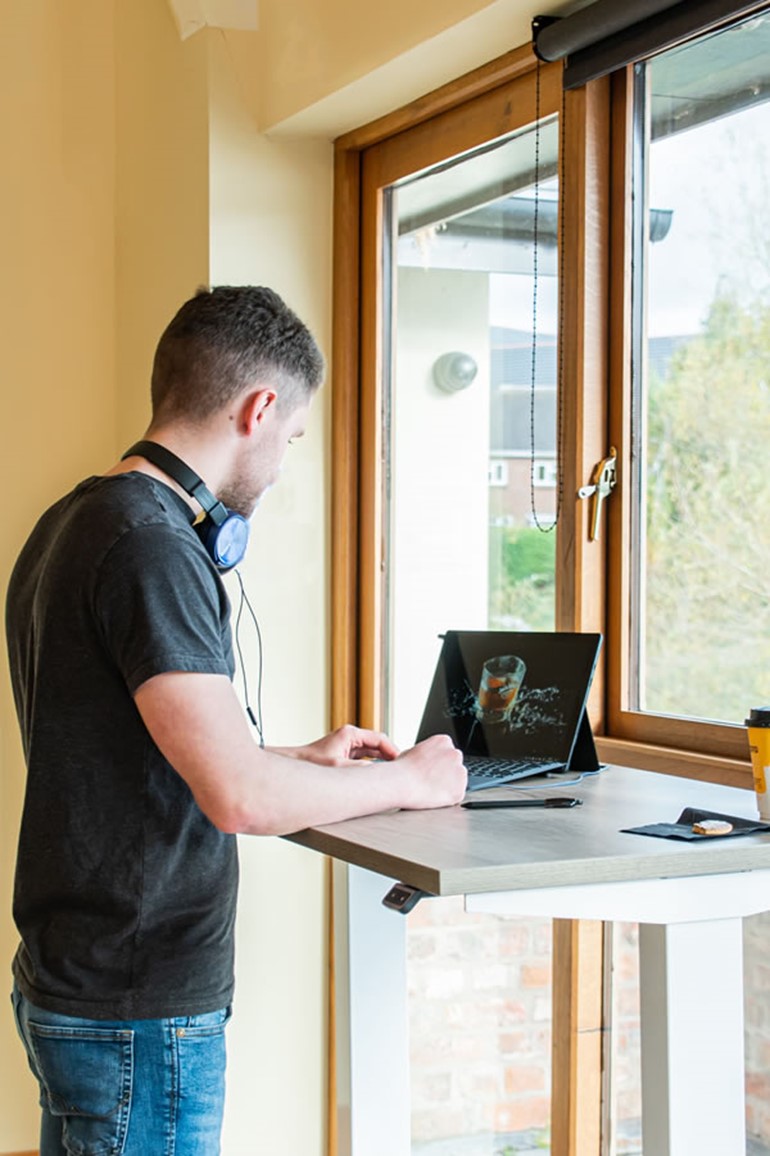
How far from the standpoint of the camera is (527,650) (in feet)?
6.45

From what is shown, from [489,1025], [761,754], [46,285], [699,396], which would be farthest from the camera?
[46,285]

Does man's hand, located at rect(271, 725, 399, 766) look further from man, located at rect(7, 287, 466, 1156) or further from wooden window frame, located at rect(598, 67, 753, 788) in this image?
wooden window frame, located at rect(598, 67, 753, 788)

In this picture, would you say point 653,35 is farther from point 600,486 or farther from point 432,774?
point 432,774

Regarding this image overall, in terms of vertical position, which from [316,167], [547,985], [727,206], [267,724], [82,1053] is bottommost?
[547,985]

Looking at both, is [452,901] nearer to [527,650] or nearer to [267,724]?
[267,724]

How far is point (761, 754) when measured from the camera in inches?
59.6

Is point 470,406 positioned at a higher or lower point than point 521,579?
higher

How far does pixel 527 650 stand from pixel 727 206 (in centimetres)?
70

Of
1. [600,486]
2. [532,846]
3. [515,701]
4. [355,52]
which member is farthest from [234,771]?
[355,52]

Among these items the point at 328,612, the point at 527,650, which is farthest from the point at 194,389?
the point at 328,612

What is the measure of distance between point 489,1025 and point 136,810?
135 centimetres

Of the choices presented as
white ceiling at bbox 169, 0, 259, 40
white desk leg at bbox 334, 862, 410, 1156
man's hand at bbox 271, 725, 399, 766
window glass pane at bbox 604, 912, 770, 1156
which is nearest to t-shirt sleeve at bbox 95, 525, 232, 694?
man's hand at bbox 271, 725, 399, 766

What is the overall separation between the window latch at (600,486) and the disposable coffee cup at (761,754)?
2.31ft

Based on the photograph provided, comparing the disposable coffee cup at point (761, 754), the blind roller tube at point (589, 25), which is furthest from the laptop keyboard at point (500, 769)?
the blind roller tube at point (589, 25)
